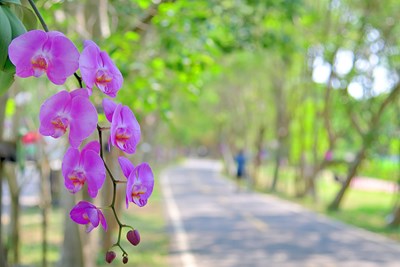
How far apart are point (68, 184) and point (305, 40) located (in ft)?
74.1

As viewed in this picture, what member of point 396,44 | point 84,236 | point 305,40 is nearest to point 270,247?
point 84,236

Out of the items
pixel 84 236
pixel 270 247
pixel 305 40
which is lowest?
pixel 270 247

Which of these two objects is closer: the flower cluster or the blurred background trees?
the flower cluster

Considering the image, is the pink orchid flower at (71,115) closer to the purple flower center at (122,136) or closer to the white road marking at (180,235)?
the purple flower center at (122,136)

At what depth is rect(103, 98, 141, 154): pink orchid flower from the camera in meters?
0.96

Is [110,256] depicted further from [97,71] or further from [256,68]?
[256,68]

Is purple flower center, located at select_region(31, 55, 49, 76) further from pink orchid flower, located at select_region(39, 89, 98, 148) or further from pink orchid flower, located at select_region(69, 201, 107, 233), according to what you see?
Result: pink orchid flower, located at select_region(69, 201, 107, 233)

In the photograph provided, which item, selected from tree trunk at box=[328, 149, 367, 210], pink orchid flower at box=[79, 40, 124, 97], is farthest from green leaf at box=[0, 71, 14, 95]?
tree trunk at box=[328, 149, 367, 210]

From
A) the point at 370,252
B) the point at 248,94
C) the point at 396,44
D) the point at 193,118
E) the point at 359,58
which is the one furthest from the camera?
the point at 193,118

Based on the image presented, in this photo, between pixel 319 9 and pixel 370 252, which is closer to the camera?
pixel 370 252

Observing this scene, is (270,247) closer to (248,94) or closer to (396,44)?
(396,44)

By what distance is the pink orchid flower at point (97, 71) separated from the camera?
0.94 meters

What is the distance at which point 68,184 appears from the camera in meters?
0.99

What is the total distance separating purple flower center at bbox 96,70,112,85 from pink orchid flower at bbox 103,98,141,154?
4 cm
